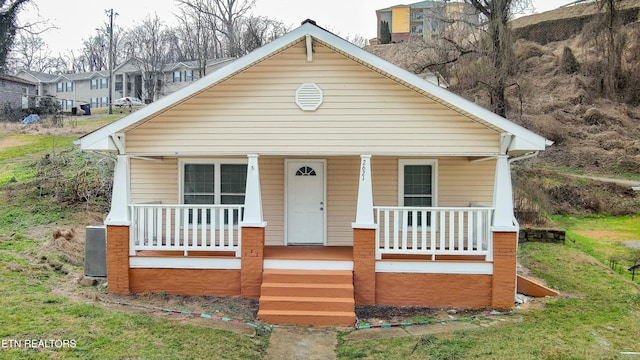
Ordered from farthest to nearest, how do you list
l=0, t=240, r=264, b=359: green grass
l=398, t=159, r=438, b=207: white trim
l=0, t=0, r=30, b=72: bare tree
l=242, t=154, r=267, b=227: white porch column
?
l=0, t=0, r=30, b=72: bare tree < l=398, t=159, r=438, b=207: white trim < l=242, t=154, r=267, b=227: white porch column < l=0, t=240, r=264, b=359: green grass

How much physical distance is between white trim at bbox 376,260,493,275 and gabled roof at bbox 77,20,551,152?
2.36m

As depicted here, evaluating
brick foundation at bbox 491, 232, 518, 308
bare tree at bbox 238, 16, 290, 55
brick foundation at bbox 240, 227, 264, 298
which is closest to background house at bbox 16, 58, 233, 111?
bare tree at bbox 238, 16, 290, 55

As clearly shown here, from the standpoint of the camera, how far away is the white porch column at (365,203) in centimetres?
856

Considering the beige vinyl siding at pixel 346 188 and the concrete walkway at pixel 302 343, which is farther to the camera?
the beige vinyl siding at pixel 346 188

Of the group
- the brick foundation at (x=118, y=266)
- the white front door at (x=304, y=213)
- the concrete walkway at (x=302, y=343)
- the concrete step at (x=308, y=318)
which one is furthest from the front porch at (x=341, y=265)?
the white front door at (x=304, y=213)

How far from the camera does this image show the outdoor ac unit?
30.1 feet

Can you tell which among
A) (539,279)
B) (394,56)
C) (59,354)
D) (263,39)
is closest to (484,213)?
(539,279)

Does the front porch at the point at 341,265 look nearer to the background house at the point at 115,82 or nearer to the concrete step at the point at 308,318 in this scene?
the concrete step at the point at 308,318

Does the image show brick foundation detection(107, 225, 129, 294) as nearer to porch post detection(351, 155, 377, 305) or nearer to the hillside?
porch post detection(351, 155, 377, 305)

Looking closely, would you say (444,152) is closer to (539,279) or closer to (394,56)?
(539,279)

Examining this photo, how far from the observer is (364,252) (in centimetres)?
859

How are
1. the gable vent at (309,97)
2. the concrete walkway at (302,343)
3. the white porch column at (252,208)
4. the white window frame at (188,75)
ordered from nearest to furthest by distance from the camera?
the concrete walkway at (302,343)
the white porch column at (252,208)
the gable vent at (309,97)
the white window frame at (188,75)

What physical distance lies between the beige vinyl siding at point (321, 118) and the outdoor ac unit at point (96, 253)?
227cm

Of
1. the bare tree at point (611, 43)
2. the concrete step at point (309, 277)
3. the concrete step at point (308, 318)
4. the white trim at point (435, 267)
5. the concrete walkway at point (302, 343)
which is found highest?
the bare tree at point (611, 43)
